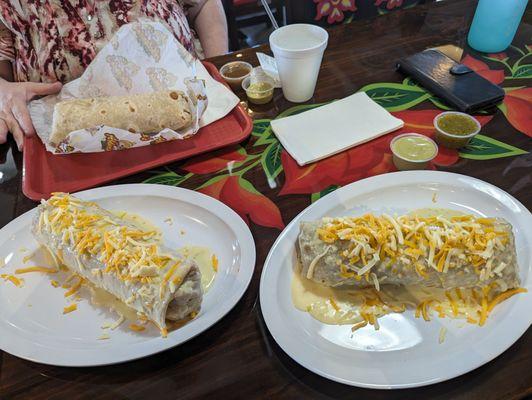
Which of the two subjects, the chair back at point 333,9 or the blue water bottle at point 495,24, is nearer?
the blue water bottle at point 495,24

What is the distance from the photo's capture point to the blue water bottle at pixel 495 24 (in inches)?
73.9

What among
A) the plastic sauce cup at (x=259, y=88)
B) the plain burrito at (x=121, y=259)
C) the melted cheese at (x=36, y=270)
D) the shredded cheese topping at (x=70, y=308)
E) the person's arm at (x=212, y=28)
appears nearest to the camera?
the plain burrito at (x=121, y=259)

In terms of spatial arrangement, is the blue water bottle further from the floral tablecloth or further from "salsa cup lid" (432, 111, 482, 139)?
"salsa cup lid" (432, 111, 482, 139)

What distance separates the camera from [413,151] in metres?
1.49

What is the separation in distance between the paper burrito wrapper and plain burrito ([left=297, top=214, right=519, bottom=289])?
2.86 feet

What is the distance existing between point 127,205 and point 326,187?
0.72 m

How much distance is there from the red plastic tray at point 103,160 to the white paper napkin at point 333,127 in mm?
187

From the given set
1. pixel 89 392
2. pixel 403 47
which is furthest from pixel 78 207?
pixel 403 47

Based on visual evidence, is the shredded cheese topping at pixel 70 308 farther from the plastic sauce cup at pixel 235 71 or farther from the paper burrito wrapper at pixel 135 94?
the plastic sauce cup at pixel 235 71

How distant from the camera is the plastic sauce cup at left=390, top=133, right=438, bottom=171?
4.75ft

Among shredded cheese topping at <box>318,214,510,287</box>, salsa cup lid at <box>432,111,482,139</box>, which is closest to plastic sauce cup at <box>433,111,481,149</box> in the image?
salsa cup lid at <box>432,111,482,139</box>

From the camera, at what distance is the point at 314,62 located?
67.7 inches

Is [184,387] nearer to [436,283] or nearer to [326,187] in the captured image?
[436,283]

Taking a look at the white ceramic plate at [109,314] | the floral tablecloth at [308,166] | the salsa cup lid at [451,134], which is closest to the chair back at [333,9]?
the floral tablecloth at [308,166]
